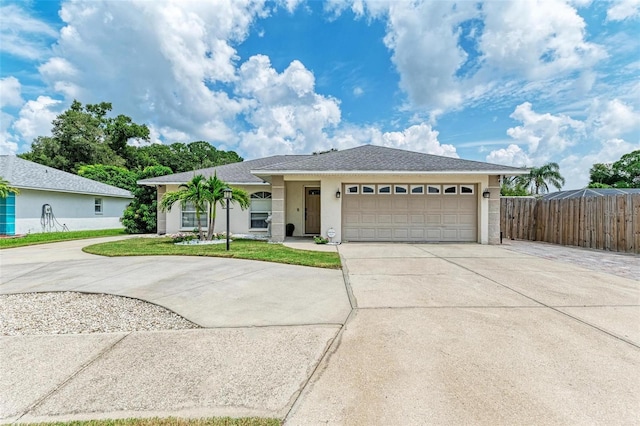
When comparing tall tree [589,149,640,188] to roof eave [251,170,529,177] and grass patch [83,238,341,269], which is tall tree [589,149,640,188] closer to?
roof eave [251,170,529,177]

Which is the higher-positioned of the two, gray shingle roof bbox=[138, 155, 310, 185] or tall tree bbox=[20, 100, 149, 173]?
tall tree bbox=[20, 100, 149, 173]

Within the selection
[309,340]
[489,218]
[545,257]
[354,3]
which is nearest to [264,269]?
[309,340]

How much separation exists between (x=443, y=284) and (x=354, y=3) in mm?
12005

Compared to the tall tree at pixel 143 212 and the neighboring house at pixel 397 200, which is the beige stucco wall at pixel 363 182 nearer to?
the neighboring house at pixel 397 200

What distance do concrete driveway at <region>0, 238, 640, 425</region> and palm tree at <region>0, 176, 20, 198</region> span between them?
1114 centimetres

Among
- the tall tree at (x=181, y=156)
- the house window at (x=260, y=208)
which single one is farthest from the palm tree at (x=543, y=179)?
the tall tree at (x=181, y=156)

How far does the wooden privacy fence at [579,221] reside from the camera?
970 centimetres

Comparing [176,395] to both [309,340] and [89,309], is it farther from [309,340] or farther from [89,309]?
[89,309]

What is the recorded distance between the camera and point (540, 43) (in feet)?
37.0

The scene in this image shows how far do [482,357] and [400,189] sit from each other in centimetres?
992

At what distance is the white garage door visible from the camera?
1228 centimetres

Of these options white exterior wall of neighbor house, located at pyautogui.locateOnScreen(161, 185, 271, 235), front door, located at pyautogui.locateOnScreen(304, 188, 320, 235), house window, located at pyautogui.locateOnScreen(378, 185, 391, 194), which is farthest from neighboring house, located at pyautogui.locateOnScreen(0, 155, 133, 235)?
house window, located at pyautogui.locateOnScreen(378, 185, 391, 194)

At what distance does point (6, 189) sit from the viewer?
43.4 feet

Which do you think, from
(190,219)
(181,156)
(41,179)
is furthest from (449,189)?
(181,156)
